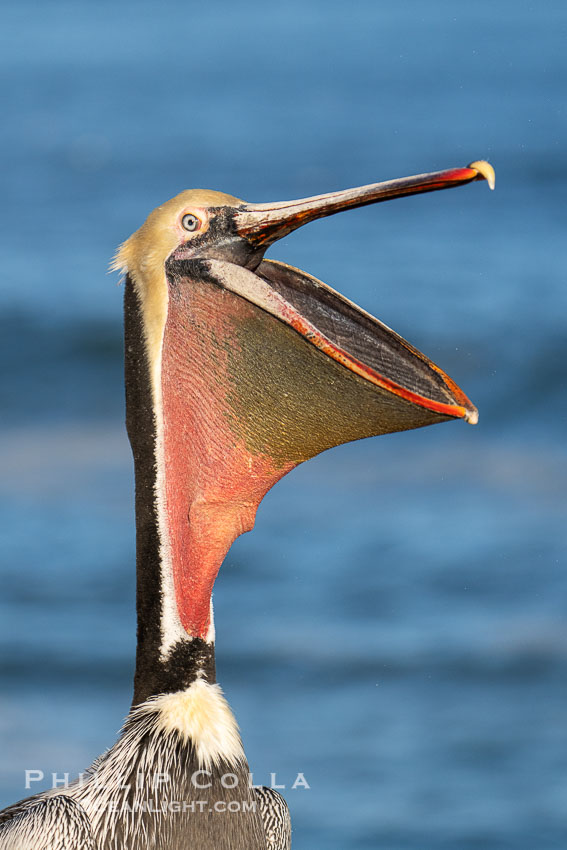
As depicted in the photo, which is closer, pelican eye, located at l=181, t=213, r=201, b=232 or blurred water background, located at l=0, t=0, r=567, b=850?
pelican eye, located at l=181, t=213, r=201, b=232

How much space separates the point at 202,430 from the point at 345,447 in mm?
6864

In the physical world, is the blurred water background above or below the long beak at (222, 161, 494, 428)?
above

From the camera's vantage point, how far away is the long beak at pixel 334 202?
9.87 ft

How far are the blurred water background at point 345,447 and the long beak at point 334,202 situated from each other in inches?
137

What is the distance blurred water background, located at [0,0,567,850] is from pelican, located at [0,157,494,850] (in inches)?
112

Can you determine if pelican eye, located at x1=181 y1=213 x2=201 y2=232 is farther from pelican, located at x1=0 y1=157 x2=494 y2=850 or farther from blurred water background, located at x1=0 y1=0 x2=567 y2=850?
blurred water background, located at x1=0 y1=0 x2=567 y2=850

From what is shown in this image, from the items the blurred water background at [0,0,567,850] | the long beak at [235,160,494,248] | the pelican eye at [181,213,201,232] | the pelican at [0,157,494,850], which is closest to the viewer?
the long beak at [235,160,494,248]

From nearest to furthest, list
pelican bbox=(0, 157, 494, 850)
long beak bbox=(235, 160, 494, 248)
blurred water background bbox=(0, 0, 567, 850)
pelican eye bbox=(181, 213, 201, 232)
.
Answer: long beak bbox=(235, 160, 494, 248) < pelican bbox=(0, 157, 494, 850) < pelican eye bbox=(181, 213, 201, 232) < blurred water background bbox=(0, 0, 567, 850)

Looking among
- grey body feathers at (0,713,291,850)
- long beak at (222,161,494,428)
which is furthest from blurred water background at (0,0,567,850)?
long beak at (222,161,494,428)

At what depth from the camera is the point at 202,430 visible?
3.33 metres

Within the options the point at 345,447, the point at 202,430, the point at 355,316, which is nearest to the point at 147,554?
the point at 202,430

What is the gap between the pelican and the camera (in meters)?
3.20

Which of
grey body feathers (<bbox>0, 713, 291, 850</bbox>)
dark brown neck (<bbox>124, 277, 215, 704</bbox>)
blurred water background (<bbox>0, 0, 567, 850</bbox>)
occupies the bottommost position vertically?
grey body feathers (<bbox>0, 713, 291, 850</bbox>)

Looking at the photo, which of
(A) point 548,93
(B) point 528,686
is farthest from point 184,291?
(A) point 548,93
